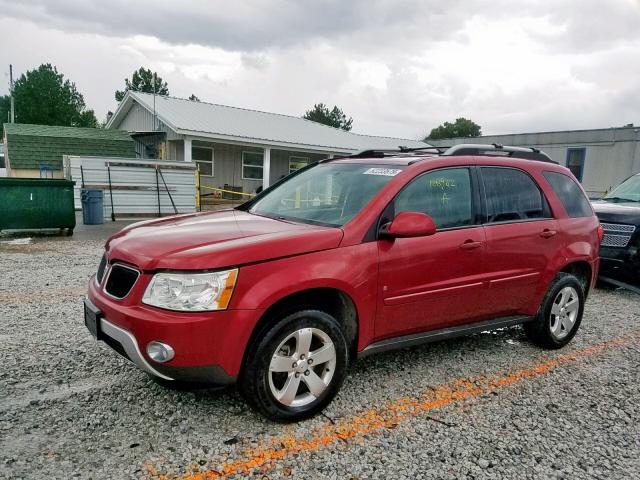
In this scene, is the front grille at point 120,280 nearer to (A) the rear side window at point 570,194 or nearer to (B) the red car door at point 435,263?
(B) the red car door at point 435,263

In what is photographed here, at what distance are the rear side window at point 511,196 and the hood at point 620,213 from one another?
11.4ft

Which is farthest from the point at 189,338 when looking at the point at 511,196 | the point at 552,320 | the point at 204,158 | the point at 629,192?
the point at 204,158

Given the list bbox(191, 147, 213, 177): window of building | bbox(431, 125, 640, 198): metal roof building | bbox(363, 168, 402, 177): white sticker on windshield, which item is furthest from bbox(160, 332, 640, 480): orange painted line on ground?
bbox(431, 125, 640, 198): metal roof building

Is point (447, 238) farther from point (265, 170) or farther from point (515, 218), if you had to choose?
point (265, 170)

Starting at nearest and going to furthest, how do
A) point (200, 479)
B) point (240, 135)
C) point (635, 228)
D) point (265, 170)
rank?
point (200, 479) < point (635, 228) < point (240, 135) < point (265, 170)

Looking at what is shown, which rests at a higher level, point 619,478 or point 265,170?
point 265,170

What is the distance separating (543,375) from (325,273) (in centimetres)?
224

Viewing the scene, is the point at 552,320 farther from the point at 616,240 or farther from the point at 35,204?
the point at 35,204

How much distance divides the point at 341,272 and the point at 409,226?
56cm

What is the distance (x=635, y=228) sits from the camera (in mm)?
6863

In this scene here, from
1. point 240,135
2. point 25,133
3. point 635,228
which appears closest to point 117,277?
point 635,228

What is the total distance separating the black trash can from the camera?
12.2m

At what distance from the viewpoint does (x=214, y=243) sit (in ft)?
9.52

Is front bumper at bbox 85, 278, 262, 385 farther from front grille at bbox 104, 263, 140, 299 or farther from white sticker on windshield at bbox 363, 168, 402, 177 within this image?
white sticker on windshield at bbox 363, 168, 402, 177
